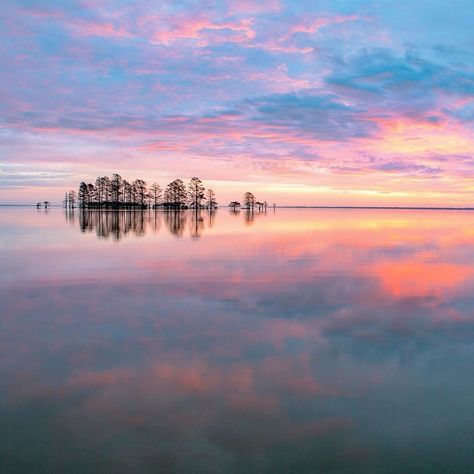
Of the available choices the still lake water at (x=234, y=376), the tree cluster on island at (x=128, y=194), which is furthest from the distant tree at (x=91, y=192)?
the still lake water at (x=234, y=376)

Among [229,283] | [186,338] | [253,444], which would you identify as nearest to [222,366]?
[186,338]

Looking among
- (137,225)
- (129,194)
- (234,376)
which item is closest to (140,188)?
(129,194)

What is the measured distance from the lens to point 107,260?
17.2 metres

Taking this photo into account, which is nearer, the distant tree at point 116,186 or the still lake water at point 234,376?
the still lake water at point 234,376

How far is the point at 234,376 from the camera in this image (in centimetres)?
602

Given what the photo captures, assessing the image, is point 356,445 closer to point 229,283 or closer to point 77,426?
point 77,426

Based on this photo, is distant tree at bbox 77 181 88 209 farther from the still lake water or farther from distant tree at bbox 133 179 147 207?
the still lake water

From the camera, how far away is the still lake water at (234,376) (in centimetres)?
428

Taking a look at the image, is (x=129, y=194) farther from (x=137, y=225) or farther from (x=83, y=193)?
(x=137, y=225)

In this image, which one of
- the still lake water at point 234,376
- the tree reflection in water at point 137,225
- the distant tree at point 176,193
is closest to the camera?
the still lake water at point 234,376

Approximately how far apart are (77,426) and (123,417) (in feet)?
1.63

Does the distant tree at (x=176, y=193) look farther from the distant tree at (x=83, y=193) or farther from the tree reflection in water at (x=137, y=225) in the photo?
the tree reflection in water at (x=137, y=225)

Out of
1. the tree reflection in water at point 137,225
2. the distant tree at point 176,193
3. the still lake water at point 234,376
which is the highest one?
the distant tree at point 176,193

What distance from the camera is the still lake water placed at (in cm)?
428
